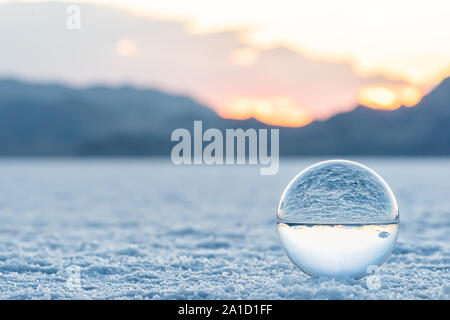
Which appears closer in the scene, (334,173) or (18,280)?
(334,173)

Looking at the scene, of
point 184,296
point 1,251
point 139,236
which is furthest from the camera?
point 139,236

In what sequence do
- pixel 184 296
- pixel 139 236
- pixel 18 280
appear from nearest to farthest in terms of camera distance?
pixel 184 296 < pixel 18 280 < pixel 139 236

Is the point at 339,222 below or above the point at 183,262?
above

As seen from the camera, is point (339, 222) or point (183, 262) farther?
point (183, 262)
